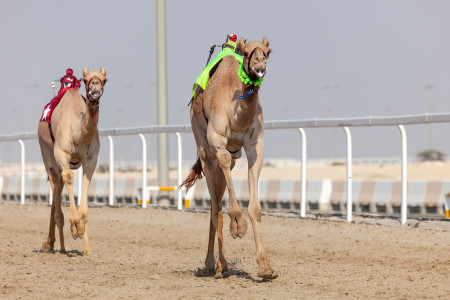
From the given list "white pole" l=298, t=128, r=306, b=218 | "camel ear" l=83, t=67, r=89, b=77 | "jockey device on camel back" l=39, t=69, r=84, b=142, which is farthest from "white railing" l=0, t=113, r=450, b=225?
"camel ear" l=83, t=67, r=89, b=77

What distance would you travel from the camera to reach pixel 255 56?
24.8 feet

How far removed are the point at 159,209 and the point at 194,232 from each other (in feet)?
13.5

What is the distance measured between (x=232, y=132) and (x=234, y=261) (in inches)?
88.4

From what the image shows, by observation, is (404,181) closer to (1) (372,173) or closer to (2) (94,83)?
(2) (94,83)

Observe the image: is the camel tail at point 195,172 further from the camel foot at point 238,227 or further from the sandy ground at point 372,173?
the sandy ground at point 372,173

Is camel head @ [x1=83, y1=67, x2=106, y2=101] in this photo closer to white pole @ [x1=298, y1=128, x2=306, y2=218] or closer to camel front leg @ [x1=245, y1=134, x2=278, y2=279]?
camel front leg @ [x1=245, y1=134, x2=278, y2=279]

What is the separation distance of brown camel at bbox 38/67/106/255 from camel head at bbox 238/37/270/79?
8.96 ft

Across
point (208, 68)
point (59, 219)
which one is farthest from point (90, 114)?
point (208, 68)

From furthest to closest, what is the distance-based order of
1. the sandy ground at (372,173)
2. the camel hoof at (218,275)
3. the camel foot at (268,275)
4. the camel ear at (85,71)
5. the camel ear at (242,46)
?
1. the sandy ground at (372,173)
2. the camel ear at (85,71)
3. the camel hoof at (218,275)
4. the camel ear at (242,46)
5. the camel foot at (268,275)

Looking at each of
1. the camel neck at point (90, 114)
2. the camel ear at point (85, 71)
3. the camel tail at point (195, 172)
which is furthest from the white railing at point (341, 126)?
the camel ear at point (85, 71)

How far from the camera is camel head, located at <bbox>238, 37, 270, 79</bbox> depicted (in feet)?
24.6

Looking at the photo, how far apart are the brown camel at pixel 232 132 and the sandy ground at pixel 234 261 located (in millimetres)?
567

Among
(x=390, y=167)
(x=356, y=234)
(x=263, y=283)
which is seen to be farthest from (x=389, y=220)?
(x=390, y=167)

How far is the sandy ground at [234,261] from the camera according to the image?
24.8ft
